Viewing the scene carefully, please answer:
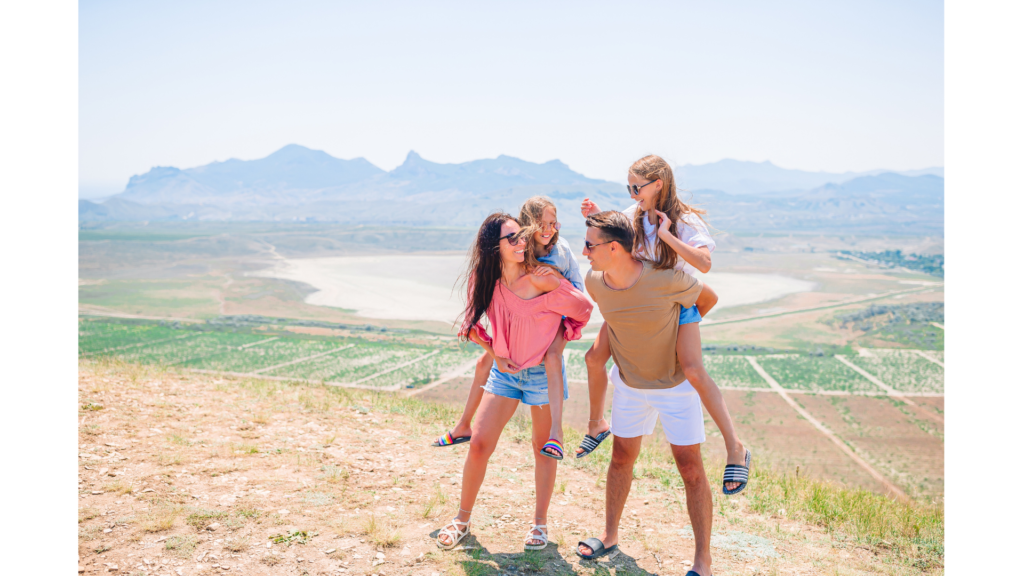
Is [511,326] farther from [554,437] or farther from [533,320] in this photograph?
[554,437]

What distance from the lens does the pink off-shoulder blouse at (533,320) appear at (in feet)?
10.4

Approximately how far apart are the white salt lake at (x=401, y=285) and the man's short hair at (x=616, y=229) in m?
55.5

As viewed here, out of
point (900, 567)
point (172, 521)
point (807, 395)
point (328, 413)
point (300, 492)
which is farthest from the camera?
point (807, 395)

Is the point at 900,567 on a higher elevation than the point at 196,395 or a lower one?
lower

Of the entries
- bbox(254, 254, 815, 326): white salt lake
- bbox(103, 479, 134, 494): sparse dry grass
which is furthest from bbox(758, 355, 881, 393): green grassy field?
bbox(103, 479, 134, 494): sparse dry grass

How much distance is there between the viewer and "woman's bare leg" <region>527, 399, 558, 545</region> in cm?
325

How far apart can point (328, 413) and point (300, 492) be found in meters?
2.17

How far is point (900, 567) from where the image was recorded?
3705mm

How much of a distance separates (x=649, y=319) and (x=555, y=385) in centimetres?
62

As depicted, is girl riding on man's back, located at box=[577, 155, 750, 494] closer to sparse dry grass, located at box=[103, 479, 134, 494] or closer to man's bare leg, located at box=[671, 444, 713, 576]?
man's bare leg, located at box=[671, 444, 713, 576]

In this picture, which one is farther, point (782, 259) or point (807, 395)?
point (782, 259)

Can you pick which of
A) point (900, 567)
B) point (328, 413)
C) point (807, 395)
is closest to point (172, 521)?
point (328, 413)
